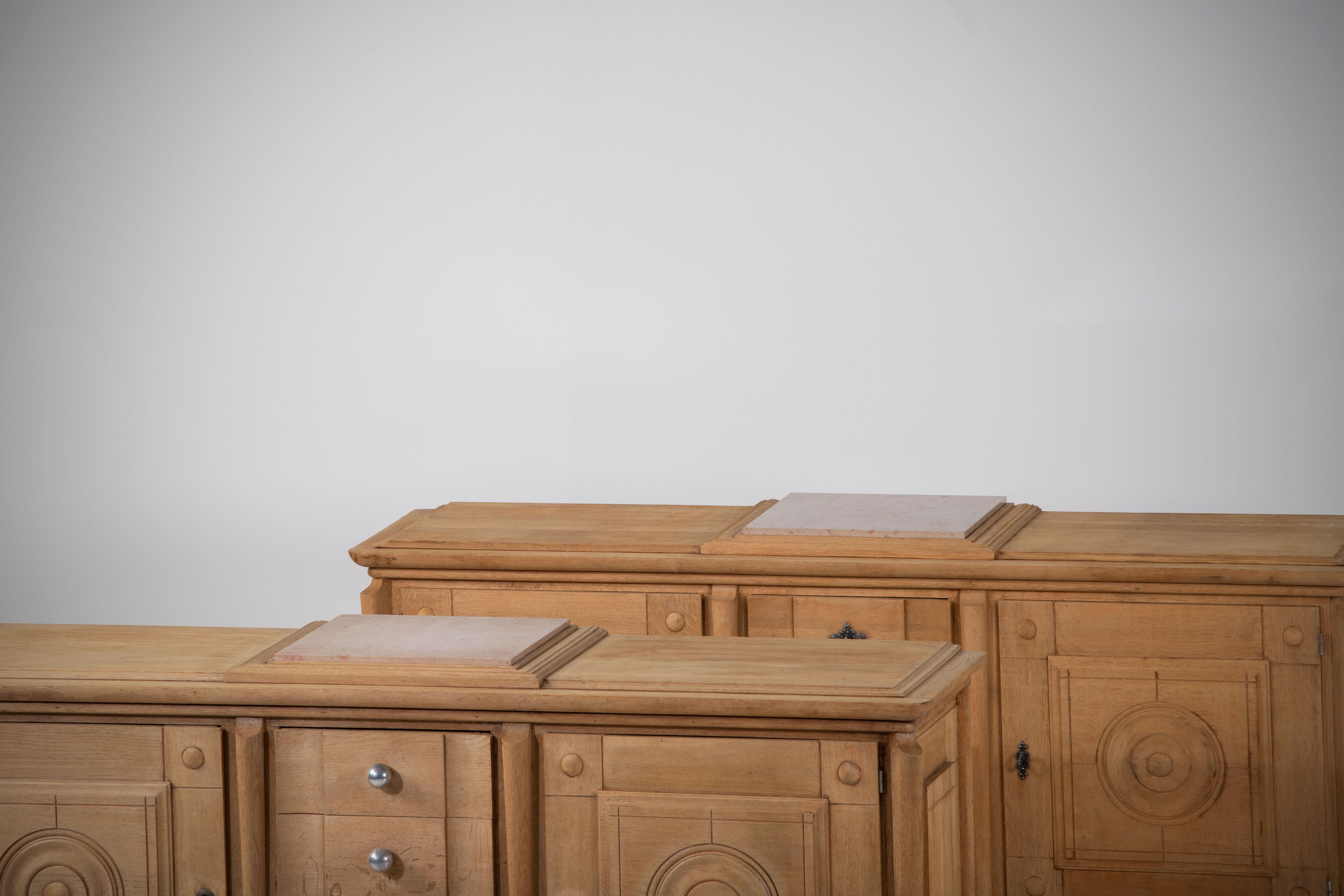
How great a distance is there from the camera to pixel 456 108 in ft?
23.9

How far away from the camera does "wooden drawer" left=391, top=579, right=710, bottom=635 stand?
466 centimetres

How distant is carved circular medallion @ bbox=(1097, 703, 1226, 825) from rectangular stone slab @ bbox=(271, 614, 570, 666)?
1.40 metres

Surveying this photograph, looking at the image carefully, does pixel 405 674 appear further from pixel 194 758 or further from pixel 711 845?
pixel 711 845

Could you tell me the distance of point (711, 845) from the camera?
3.28m

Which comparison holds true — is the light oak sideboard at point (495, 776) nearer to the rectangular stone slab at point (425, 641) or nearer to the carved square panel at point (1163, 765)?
the rectangular stone slab at point (425, 641)

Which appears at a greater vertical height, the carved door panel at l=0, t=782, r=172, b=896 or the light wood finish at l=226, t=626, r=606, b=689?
the light wood finish at l=226, t=626, r=606, b=689

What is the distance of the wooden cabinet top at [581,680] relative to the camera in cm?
323

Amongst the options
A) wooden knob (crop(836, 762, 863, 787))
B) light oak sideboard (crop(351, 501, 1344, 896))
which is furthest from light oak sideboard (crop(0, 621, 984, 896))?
light oak sideboard (crop(351, 501, 1344, 896))

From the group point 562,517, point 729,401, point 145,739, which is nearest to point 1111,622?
point 562,517

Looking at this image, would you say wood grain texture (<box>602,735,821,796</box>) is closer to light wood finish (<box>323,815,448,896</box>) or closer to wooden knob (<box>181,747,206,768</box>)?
light wood finish (<box>323,815,448,896</box>)

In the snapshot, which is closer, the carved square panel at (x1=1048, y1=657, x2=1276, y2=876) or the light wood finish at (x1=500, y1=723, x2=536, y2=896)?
the light wood finish at (x1=500, y1=723, x2=536, y2=896)

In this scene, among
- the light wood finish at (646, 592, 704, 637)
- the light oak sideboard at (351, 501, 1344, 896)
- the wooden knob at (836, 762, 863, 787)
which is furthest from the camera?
the light wood finish at (646, 592, 704, 637)

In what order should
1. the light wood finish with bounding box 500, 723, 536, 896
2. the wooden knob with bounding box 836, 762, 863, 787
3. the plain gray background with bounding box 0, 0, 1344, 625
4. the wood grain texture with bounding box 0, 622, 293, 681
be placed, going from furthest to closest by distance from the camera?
the plain gray background with bounding box 0, 0, 1344, 625, the wood grain texture with bounding box 0, 622, 293, 681, the light wood finish with bounding box 500, 723, 536, 896, the wooden knob with bounding box 836, 762, 863, 787

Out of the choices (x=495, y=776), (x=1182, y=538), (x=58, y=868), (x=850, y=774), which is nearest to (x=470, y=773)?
(x=495, y=776)
